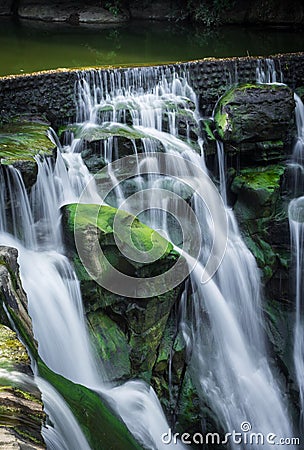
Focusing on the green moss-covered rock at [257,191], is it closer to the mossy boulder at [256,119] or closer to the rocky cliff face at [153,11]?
the mossy boulder at [256,119]

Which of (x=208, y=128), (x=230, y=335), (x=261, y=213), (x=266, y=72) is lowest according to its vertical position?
(x=230, y=335)

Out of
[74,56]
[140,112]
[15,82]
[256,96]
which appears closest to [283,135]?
[256,96]

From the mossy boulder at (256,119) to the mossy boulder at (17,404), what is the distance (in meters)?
4.98

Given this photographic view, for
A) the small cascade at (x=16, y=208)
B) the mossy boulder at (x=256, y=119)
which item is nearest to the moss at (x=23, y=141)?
the small cascade at (x=16, y=208)

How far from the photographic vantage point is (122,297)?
5047 mm

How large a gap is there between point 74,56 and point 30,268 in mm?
7080

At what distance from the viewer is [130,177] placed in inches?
256

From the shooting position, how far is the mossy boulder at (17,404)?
215 cm

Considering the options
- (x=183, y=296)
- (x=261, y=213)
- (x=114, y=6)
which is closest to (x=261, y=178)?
(x=261, y=213)

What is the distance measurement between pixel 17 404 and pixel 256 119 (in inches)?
220

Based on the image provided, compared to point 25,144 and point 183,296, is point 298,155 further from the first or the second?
point 25,144

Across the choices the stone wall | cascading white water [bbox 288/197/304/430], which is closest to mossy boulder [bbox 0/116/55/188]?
the stone wall

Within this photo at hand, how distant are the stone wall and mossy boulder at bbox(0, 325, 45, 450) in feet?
15.0

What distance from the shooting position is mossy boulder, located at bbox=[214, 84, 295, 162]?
7.21 m
